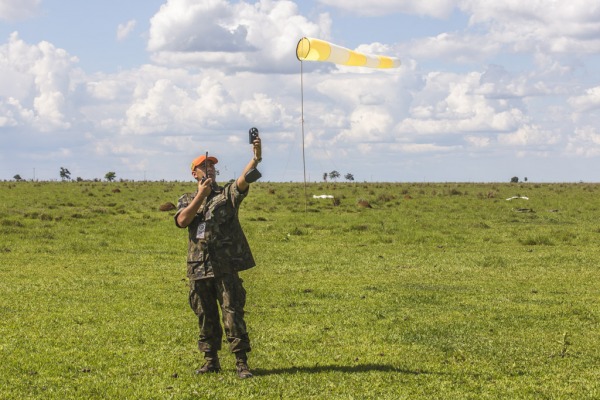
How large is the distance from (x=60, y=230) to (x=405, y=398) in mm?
25484

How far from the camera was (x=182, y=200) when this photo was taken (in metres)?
9.67

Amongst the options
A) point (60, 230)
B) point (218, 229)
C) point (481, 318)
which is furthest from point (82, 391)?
point (60, 230)

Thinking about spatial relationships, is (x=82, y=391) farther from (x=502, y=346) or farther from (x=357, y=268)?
(x=357, y=268)

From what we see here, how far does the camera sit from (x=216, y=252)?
9414 mm

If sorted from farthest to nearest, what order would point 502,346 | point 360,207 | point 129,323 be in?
point 360,207
point 129,323
point 502,346

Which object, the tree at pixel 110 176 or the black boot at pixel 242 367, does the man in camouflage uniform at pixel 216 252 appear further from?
the tree at pixel 110 176

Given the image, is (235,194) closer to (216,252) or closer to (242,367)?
(216,252)

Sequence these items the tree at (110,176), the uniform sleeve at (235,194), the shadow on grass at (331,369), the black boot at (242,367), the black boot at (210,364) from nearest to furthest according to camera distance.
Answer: the uniform sleeve at (235,194)
the black boot at (242,367)
the black boot at (210,364)
the shadow on grass at (331,369)
the tree at (110,176)

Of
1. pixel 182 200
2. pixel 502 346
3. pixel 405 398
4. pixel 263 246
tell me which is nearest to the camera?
pixel 405 398

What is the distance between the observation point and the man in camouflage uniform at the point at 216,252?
9391 mm

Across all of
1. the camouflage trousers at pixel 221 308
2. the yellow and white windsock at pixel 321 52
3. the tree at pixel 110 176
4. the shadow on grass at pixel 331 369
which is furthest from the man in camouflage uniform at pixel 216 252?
the tree at pixel 110 176

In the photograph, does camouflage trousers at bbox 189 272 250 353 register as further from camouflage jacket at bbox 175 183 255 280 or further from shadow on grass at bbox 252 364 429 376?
shadow on grass at bbox 252 364 429 376

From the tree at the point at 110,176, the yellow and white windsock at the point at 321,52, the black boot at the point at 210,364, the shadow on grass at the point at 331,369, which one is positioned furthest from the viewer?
the tree at the point at 110,176

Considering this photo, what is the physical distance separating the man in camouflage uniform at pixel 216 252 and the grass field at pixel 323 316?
2.61 feet
